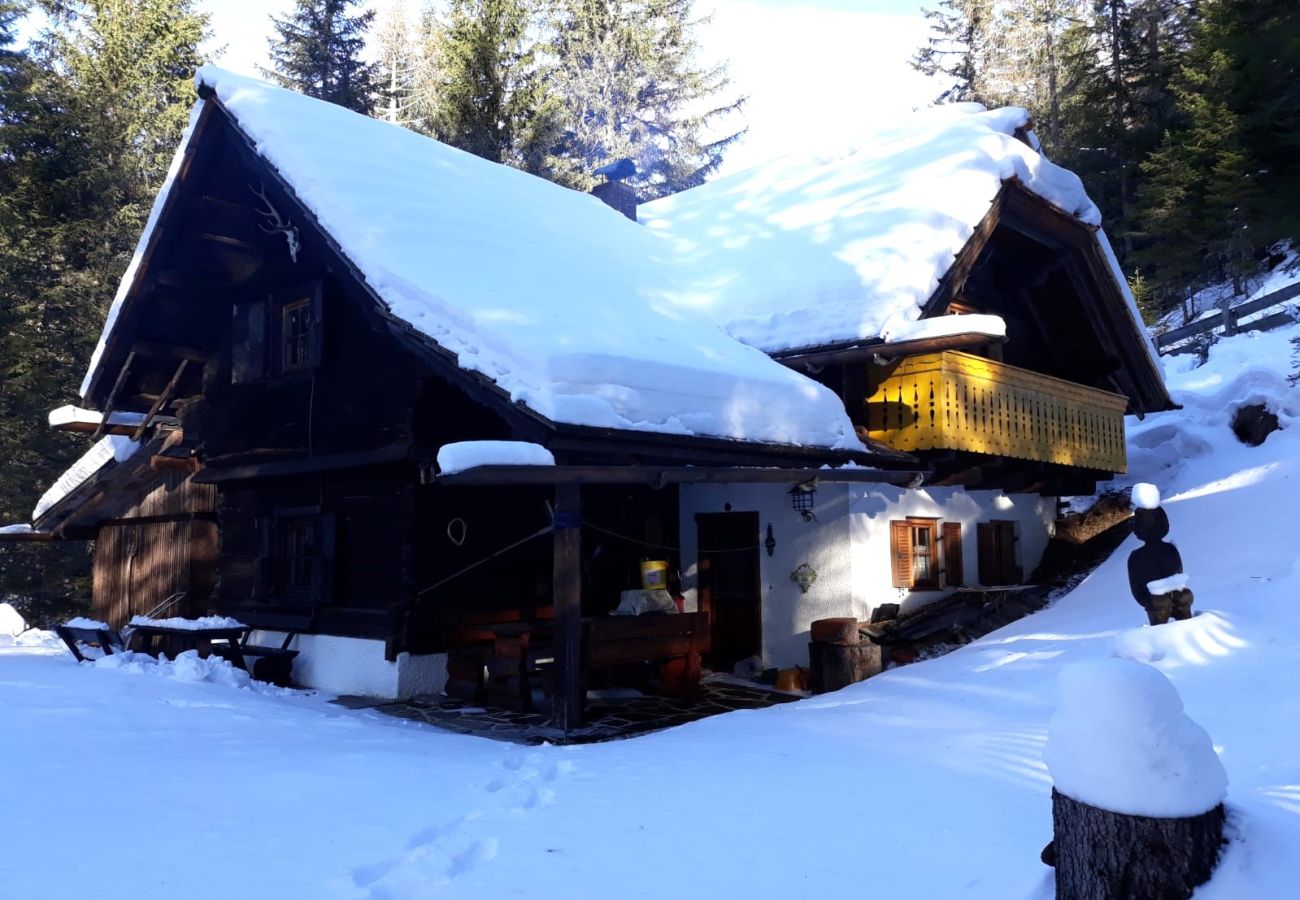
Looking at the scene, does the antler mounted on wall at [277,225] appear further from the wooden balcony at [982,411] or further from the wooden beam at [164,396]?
the wooden balcony at [982,411]

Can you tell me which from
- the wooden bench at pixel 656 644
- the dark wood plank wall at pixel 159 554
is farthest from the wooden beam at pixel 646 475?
the dark wood plank wall at pixel 159 554

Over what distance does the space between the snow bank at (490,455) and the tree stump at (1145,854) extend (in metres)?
4.88

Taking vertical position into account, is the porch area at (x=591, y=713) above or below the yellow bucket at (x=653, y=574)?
below

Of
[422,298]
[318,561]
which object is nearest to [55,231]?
[318,561]

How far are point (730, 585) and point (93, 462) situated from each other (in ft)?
34.9

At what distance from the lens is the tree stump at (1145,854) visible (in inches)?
116

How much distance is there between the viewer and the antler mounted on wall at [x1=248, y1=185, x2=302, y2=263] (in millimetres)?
11117

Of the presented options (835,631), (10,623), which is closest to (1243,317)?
(835,631)

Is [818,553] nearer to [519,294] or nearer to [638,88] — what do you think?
[519,294]

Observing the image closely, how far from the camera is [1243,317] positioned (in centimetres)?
2495

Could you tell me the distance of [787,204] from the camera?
1698 cm

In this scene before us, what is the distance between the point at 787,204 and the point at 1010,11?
28590 mm

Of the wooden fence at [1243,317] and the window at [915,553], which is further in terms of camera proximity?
the wooden fence at [1243,317]

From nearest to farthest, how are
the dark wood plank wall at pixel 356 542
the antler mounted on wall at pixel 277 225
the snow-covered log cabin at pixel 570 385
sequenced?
the snow-covered log cabin at pixel 570 385 < the dark wood plank wall at pixel 356 542 < the antler mounted on wall at pixel 277 225
